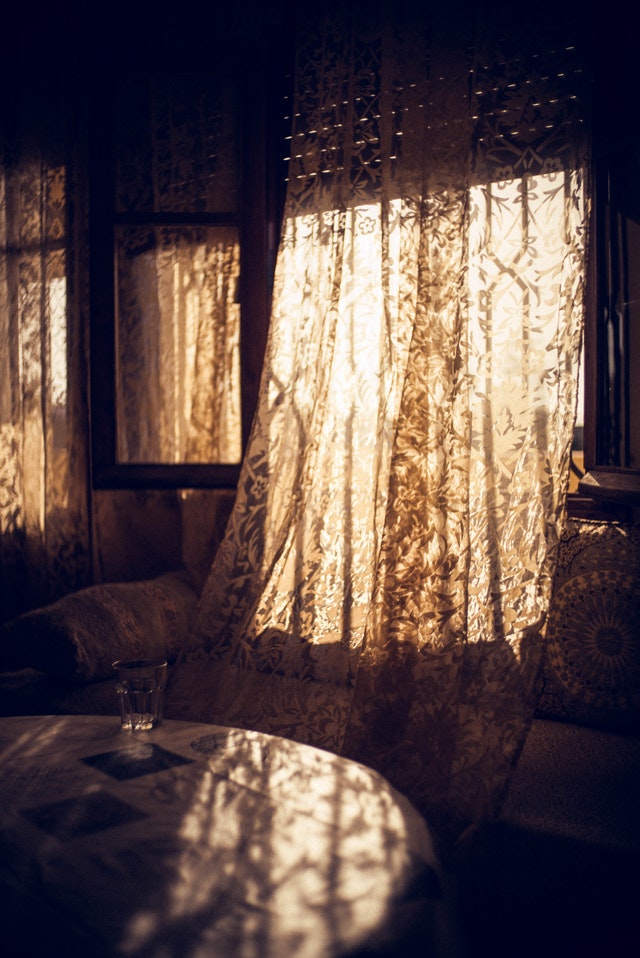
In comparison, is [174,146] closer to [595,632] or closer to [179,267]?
[179,267]

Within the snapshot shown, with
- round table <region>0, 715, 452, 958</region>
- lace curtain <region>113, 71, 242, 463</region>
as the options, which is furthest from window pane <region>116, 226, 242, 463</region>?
round table <region>0, 715, 452, 958</region>

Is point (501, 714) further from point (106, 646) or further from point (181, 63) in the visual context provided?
point (181, 63)

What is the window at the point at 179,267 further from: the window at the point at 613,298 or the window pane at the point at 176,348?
the window at the point at 613,298

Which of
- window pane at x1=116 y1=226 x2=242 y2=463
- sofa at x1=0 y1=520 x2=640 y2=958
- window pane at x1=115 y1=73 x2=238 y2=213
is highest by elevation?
window pane at x1=115 y1=73 x2=238 y2=213

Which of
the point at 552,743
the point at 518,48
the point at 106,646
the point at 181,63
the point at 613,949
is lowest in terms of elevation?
the point at 613,949

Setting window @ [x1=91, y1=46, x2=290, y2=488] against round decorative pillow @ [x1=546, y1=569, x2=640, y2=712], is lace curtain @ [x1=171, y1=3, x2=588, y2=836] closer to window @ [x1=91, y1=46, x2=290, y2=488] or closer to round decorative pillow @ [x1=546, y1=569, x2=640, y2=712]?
round decorative pillow @ [x1=546, y1=569, x2=640, y2=712]

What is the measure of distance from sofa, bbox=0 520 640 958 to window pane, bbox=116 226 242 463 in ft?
1.40

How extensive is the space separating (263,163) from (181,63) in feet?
1.21

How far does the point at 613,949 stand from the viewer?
44.1 inches

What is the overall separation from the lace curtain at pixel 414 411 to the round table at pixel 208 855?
72 centimetres

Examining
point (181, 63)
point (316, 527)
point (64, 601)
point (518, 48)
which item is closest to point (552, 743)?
point (316, 527)

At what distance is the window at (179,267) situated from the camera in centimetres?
214

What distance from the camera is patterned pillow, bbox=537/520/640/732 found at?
145cm

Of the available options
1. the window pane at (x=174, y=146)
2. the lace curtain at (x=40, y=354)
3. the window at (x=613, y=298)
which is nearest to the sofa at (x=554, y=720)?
the window at (x=613, y=298)
